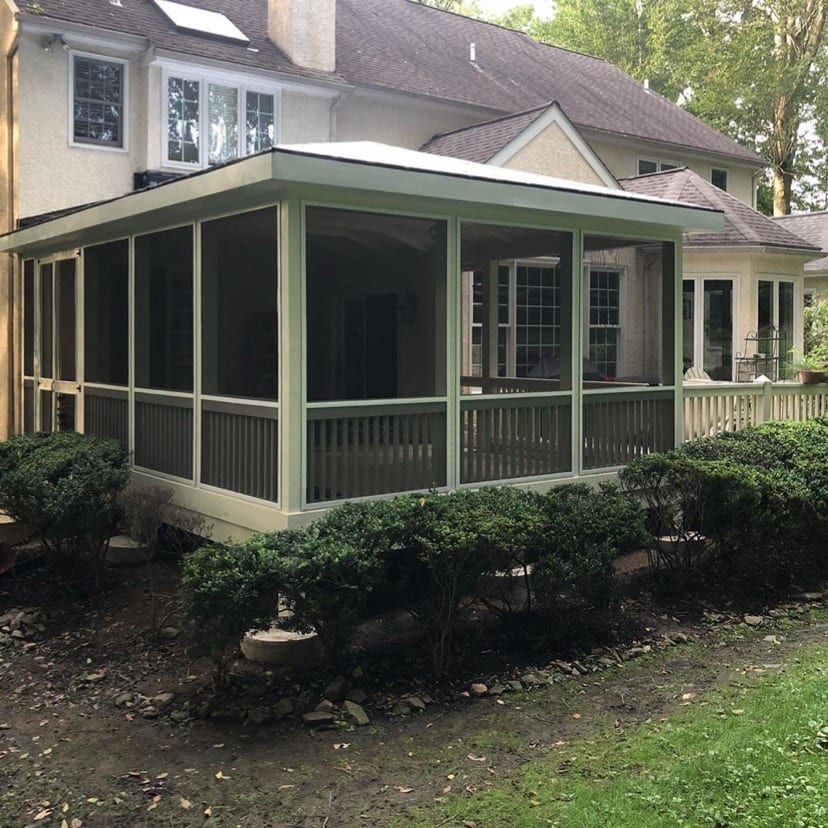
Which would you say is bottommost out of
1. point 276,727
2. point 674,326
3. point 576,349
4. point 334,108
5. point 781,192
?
point 276,727

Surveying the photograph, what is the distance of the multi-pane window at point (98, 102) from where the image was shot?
13383mm

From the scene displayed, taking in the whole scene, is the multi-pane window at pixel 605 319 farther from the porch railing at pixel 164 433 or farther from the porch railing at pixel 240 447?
the porch railing at pixel 240 447

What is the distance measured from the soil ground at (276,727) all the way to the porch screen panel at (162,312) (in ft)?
8.22

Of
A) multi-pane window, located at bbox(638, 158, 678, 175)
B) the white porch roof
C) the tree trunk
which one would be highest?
the tree trunk

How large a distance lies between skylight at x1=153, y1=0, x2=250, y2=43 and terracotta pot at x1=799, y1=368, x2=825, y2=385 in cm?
1052

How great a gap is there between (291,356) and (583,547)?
2465mm

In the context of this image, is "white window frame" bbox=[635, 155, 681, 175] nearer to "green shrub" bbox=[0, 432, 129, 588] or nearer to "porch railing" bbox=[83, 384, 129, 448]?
"porch railing" bbox=[83, 384, 129, 448]

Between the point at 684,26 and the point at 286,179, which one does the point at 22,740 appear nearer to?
the point at 286,179

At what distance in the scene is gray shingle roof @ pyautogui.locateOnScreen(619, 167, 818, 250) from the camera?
57.2 feet

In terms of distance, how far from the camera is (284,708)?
5.49 meters

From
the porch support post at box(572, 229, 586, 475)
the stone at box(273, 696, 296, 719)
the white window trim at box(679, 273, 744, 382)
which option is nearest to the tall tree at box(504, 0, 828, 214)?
the white window trim at box(679, 273, 744, 382)

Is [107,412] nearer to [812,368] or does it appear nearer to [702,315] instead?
[812,368]

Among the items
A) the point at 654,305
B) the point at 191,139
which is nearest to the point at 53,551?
the point at 191,139

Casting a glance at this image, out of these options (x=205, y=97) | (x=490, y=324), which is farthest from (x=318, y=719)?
(x=205, y=97)
